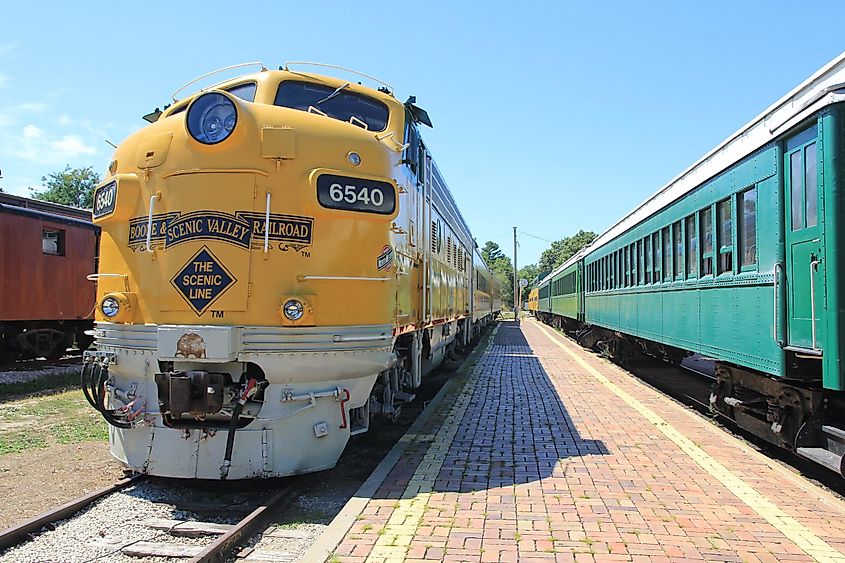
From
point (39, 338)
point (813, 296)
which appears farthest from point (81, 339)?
point (813, 296)

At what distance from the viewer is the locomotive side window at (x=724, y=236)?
7012mm

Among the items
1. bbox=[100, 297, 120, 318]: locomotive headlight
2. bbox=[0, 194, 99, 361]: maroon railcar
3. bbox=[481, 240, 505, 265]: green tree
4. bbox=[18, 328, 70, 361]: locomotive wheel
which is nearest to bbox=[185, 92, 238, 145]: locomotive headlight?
bbox=[100, 297, 120, 318]: locomotive headlight

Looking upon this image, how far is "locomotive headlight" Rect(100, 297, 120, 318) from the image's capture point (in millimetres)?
5305

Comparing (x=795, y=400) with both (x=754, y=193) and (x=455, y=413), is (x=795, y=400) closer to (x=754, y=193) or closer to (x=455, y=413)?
(x=754, y=193)

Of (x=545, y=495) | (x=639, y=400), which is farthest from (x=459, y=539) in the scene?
(x=639, y=400)

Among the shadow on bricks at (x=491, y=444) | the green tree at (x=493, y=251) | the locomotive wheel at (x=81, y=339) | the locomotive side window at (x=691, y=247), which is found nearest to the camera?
the shadow on bricks at (x=491, y=444)

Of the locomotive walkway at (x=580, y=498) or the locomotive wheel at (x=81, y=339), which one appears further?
the locomotive wheel at (x=81, y=339)

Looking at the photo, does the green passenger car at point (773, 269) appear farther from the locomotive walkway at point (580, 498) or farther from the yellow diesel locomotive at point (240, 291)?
the yellow diesel locomotive at point (240, 291)

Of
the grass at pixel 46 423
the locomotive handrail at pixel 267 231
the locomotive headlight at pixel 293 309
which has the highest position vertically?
the locomotive handrail at pixel 267 231

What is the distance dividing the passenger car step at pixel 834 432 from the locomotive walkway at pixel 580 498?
51cm

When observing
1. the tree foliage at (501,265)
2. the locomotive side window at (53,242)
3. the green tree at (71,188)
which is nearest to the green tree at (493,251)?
the tree foliage at (501,265)

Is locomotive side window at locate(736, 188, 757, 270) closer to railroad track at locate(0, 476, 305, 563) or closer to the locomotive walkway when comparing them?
the locomotive walkway

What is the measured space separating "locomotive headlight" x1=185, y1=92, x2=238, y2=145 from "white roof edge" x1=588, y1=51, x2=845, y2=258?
15.0ft

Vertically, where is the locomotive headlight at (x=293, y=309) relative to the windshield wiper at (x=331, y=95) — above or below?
below
